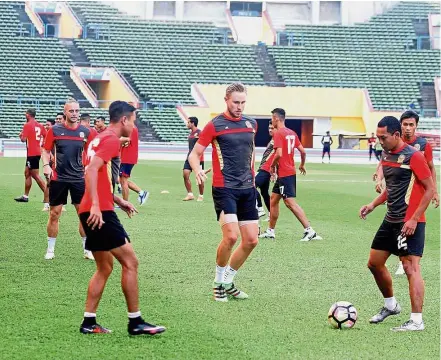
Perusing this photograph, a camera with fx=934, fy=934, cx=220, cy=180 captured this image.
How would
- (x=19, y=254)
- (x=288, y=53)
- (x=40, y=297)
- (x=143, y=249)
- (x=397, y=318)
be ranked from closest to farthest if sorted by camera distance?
(x=397, y=318)
(x=40, y=297)
(x=19, y=254)
(x=143, y=249)
(x=288, y=53)

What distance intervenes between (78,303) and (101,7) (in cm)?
5895

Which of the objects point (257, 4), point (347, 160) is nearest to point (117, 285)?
point (347, 160)

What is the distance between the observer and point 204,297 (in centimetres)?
976

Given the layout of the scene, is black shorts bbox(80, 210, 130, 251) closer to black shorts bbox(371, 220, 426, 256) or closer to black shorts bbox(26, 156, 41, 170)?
black shorts bbox(371, 220, 426, 256)

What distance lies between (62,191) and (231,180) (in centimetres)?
365

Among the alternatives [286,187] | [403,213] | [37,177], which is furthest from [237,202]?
[37,177]

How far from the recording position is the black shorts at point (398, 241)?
332 inches

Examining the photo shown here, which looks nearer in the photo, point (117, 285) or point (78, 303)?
point (78, 303)

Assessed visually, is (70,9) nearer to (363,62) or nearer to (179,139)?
(179,139)

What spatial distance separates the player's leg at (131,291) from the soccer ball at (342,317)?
5.11 feet

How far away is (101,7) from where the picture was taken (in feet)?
217

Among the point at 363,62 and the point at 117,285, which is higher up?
the point at 363,62

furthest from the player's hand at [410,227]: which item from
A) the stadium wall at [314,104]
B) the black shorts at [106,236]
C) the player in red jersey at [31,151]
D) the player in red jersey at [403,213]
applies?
the stadium wall at [314,104]

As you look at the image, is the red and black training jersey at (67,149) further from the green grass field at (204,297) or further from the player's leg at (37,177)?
the player's leg at (37,177)
